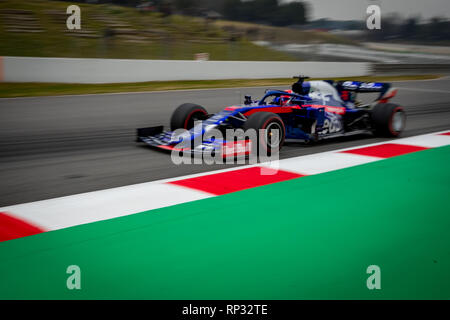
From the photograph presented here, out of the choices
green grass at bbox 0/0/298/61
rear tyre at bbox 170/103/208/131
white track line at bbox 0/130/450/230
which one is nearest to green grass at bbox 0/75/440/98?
green grass at bbox 0/0/298/61

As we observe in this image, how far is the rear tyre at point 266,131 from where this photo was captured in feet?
19.2

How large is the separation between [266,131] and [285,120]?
0.88 metres

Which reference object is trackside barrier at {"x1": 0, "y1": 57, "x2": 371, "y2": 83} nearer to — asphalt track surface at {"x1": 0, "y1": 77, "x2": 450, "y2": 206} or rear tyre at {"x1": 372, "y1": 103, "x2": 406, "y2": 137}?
asphalt track surface at {"x1": 0, "y1": 77, "x2": 450, "y2": 206}

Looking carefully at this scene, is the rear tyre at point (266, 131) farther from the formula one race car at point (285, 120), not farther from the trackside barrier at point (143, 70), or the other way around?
the trackside barrier at point (143, 70)

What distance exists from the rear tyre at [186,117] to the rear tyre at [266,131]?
1.07m

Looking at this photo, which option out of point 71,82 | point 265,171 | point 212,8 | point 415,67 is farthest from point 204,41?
point 265,171

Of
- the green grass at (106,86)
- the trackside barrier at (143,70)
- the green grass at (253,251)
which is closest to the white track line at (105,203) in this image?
the green grass at (253,251)

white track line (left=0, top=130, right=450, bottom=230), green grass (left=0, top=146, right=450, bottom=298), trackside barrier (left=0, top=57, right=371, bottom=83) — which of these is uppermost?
trackside barrier (left=0, top=57, right=371, bottom=83)

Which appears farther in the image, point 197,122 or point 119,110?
point 119,110

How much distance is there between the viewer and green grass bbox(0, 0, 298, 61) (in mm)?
16203

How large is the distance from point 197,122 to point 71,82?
28.7 ft

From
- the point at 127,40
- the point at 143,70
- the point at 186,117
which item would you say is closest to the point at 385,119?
the point at 186,117
